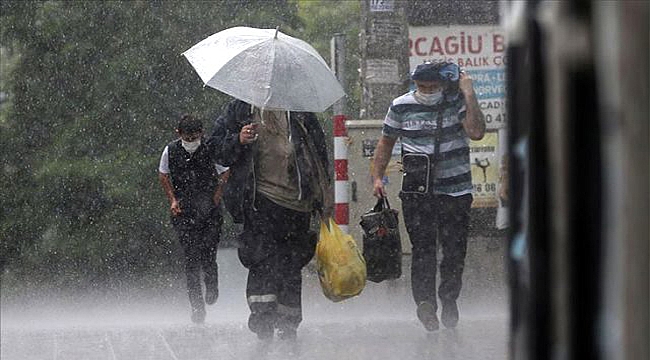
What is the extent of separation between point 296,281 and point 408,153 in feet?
3.34

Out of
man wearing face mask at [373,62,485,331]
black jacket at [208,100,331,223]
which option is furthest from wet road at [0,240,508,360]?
black jacket at [208,100,331,223]

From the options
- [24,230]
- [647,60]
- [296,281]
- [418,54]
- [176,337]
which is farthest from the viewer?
[24,230]

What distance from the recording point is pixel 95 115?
18.0 metres

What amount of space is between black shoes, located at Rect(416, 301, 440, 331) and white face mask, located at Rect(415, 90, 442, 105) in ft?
3.65

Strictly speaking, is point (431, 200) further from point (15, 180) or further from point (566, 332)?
point (15, 180)

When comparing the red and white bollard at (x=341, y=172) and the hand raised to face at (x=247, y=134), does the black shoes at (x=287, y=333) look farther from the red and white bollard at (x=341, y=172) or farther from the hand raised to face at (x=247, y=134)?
the red and white bollard at (x=341, y=172)

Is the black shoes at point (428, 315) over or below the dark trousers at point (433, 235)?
below

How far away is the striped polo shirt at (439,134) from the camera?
27.5 ft

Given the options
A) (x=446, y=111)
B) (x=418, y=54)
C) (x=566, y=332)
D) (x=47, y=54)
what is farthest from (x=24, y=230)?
(x=566, y=332)

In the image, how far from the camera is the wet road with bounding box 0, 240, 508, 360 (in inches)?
316

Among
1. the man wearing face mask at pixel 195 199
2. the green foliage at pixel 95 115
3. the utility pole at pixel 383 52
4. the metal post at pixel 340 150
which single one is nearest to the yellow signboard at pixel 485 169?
the utility pole at pixel 383 52

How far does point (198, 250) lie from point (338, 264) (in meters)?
2.15

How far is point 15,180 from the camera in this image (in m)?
18.0

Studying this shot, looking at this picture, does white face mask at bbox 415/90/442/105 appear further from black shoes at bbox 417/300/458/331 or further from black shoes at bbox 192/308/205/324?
black shoes at bbox 192/308/205/324
